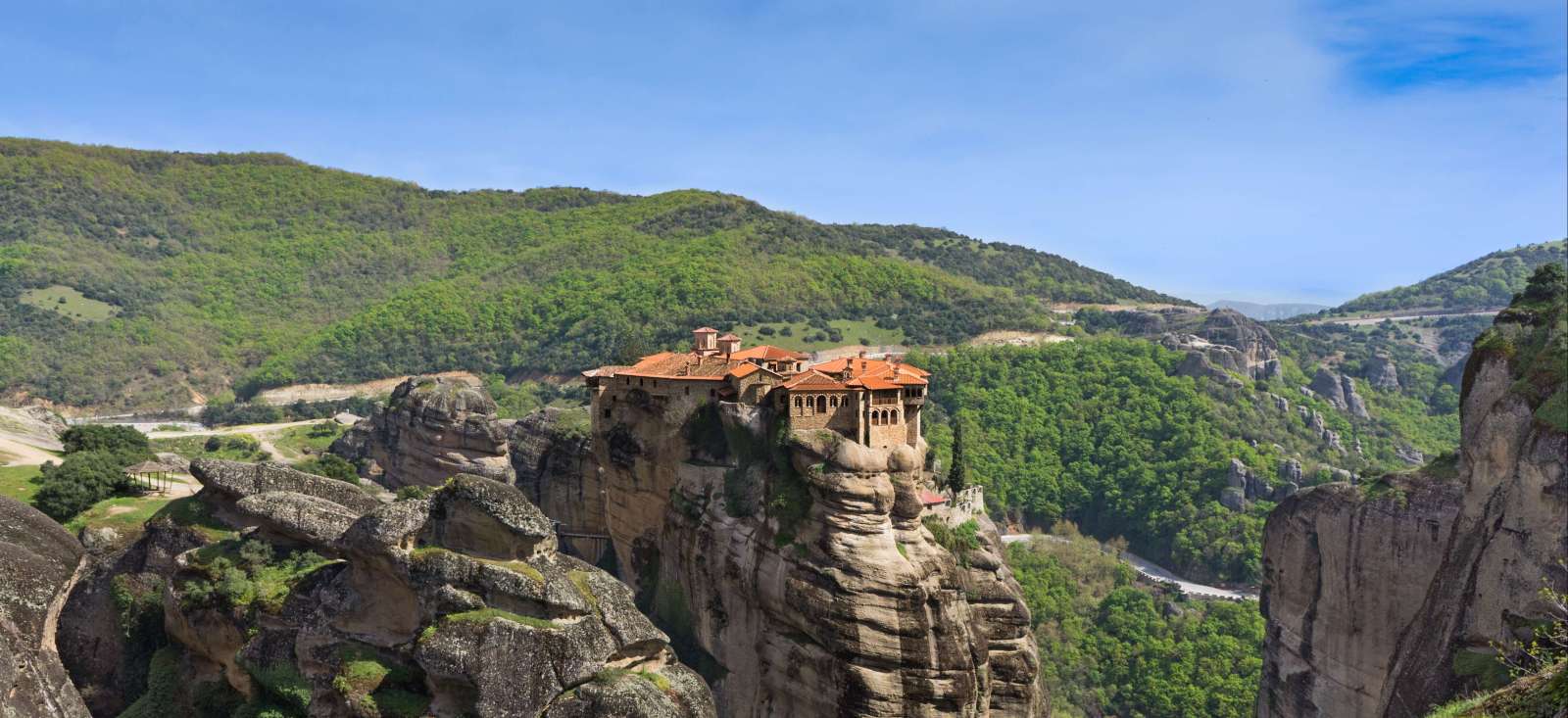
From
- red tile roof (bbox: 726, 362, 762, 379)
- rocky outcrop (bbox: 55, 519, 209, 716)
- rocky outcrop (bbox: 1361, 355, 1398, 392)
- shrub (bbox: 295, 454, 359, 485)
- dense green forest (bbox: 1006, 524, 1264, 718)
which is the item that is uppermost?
red tile roof (bbox: 726, 362, 762, 379)

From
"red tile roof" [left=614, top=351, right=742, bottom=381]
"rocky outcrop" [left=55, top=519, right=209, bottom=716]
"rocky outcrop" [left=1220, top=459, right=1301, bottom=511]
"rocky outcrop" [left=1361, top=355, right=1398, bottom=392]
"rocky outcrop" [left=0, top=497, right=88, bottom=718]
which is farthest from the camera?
"rocky outcrop" [left=1361, top=355, right=1398, bottom=392]

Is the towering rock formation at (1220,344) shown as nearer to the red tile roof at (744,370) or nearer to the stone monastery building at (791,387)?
the stone monastery building at (791,387)

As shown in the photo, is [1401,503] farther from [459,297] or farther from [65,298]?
[65,298]

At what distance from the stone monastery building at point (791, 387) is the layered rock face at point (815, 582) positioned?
3.15 ft

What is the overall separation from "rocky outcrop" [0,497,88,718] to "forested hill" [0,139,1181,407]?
8265 cm

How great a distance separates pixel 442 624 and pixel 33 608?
43.1 feet

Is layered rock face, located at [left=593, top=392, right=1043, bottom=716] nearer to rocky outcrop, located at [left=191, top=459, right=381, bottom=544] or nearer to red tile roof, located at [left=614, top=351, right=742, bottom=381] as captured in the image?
red tile roof, located at [left=614, top=351, right=742, bottom=381]

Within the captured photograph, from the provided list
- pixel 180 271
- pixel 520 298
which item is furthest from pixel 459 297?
pixel 180 271

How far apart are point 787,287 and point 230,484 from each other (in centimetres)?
→ 10958

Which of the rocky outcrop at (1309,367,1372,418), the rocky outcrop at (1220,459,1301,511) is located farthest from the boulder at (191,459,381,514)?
the rocky outcrop at (1309,367,1372,418)

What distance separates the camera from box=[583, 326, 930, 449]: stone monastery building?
140 ft

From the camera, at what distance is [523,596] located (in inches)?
1174

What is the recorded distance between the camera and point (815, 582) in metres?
38.9

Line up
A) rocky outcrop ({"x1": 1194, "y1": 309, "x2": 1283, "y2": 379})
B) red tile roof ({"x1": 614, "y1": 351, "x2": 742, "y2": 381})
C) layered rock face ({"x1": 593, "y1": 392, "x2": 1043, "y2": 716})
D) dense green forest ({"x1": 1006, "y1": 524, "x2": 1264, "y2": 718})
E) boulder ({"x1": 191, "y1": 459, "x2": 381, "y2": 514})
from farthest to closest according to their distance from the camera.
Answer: rocky outcrop ({"x1": 1194, "y1": 309, "x2": 1283, "y2": 379})
dense green forest ({"x1": 1006, "y1": 524, "x2": 1264, "y2": 718})
red tile roof ({"x1": 614, "y1": 351, "x2": 742, "y2": 381})
layered rock face ({"x1": 593, "y1": 392, "x2": 1043, "y2": 716})
boulder ({"x1": 191, "y1": 459, "x2": 381, "y2": 514})
